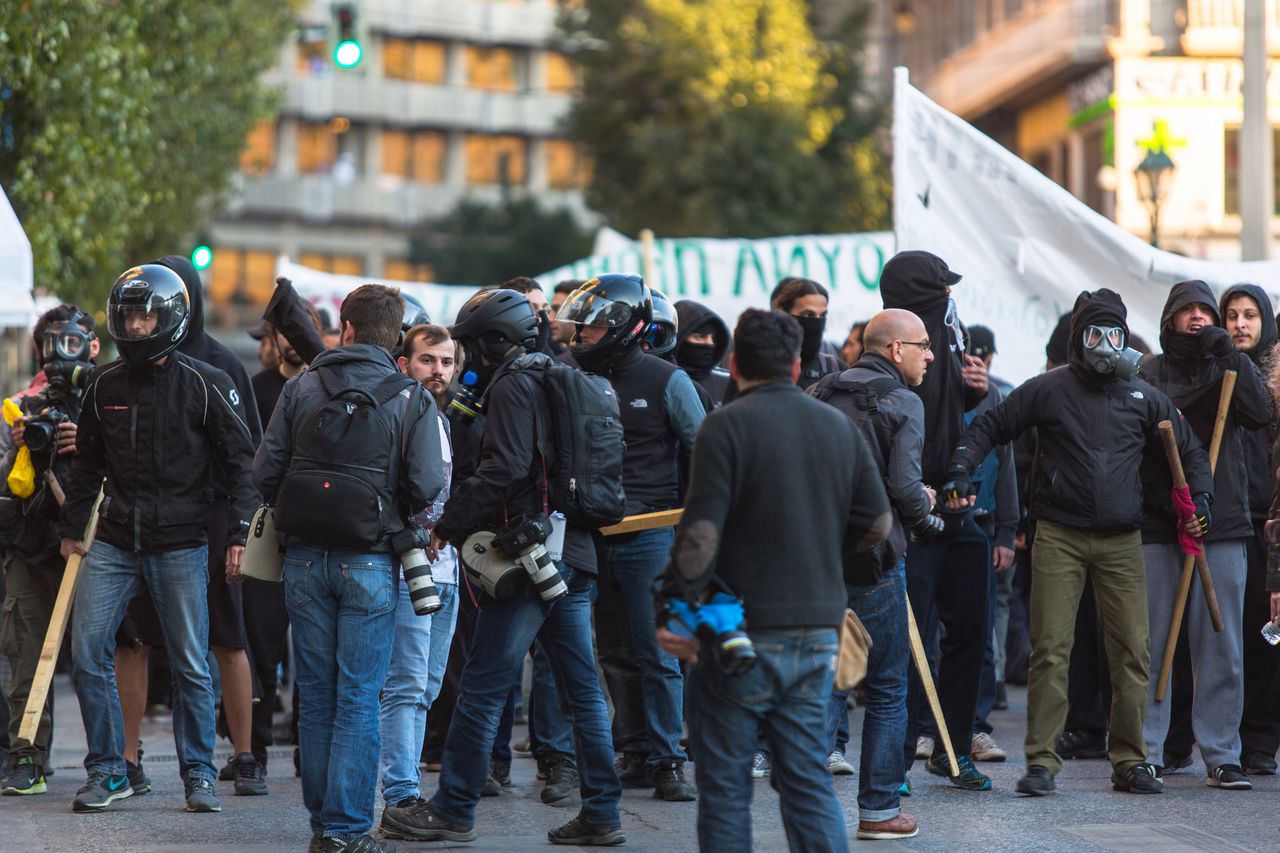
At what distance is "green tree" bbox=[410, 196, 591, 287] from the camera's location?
54.8m

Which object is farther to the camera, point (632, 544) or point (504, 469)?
point (632, 544)

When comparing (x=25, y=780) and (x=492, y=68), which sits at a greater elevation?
(x=492, y=68)

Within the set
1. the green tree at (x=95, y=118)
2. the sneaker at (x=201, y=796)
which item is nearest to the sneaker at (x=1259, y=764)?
the sneaker at (x=201, y=796)

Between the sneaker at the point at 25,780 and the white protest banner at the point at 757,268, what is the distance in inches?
331

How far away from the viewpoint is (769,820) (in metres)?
8.12

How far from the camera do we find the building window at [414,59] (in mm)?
71438

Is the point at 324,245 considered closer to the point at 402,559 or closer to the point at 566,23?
the point at 566,23

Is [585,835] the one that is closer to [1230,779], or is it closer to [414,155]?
[1230,779]

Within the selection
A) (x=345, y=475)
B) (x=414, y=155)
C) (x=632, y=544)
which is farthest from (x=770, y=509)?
(x=414, y=155)

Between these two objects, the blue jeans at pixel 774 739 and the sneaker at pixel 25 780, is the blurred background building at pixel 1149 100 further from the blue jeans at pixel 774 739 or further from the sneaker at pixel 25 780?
the blue jeans at pixel 774 739

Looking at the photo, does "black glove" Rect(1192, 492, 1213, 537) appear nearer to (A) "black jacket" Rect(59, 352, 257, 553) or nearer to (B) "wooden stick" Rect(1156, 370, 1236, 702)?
(B) "wooden stick" Rect(1156, 370, 1236, 702)

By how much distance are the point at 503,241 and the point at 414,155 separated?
1661 centimetres

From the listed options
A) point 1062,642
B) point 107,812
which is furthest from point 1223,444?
point 107,812

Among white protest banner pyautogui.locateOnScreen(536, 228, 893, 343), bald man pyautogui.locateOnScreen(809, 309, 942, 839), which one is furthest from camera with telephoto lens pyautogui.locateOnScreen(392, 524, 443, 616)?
white protest banner pyautogui.locateOnScreen(536, 228, 893, 343)
